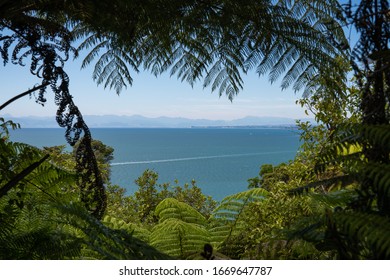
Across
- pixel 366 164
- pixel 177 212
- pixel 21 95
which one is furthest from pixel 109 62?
pixel 366 164

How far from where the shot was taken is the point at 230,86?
1749mm

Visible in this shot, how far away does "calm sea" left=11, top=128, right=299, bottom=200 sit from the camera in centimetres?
415

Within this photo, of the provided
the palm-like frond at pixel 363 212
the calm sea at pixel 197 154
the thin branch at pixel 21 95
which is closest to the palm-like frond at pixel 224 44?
the thin branch at pixel 21 95

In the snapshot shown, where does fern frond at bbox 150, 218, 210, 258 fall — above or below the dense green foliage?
below

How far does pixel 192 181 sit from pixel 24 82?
2.70 m

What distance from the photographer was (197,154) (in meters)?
8.98

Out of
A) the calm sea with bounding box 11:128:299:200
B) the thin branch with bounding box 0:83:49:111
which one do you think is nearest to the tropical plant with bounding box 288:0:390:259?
the thin branch with bounding box 0:83:49:111

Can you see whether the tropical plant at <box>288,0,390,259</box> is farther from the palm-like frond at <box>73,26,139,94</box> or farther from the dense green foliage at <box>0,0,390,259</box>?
the palm-like frond at <box>73,26,139,94</box>

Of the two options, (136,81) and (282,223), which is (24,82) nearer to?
(136,81)


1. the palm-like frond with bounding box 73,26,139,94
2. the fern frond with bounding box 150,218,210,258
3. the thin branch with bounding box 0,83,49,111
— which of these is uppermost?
the palm-like frond with bounding box 73,26,139,94

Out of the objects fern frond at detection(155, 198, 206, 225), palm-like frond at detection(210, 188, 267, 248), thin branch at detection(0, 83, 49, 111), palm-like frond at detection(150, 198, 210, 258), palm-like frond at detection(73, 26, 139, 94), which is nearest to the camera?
thin branch at detection(0, 83, 49, 111)

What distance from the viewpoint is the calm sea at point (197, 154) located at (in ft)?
13.6

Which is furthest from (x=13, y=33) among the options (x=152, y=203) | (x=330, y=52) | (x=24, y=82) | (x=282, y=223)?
(x=152, y=203)

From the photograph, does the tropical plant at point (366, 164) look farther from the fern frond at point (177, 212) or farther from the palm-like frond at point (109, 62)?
the fern frond at point (177, 212)
